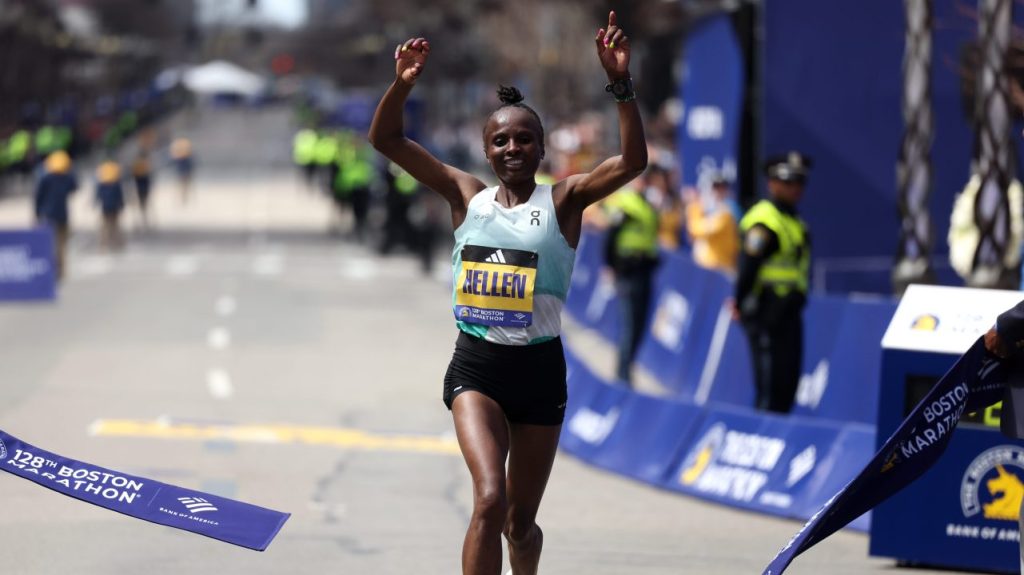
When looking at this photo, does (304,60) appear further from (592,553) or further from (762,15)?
(592,553)

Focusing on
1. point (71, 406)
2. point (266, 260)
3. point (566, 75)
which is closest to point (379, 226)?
point (266, 260)

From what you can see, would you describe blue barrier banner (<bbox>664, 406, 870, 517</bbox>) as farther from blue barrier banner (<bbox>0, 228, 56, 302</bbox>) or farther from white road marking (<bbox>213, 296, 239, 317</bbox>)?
blue barrier banner (<bbox>0, 228, 56, 302</bbox>)

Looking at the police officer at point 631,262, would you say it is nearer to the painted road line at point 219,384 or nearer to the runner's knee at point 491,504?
the painted road line at point 219,384

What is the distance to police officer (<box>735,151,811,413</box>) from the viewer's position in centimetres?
1224

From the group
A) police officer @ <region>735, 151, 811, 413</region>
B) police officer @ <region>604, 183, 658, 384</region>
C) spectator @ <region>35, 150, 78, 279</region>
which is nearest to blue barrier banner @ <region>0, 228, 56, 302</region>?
spectator @ <region>35, 150, 78, 279</region>

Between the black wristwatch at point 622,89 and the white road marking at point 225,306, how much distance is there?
17.7 meters

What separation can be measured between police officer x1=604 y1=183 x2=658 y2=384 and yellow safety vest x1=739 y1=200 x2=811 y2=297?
451 centimetres

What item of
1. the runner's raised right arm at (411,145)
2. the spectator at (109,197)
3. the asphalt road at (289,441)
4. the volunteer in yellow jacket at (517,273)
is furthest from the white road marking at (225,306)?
the volunteer in yellow jacket at (517,273)

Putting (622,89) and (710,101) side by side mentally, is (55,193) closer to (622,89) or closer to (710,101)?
(710,101)

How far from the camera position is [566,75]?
61.6 meters

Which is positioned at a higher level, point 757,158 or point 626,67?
point 626,67

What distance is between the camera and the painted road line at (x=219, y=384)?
53.4ft

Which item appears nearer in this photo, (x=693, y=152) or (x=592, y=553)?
(x=592, y=553)

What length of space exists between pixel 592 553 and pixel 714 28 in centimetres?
1544
